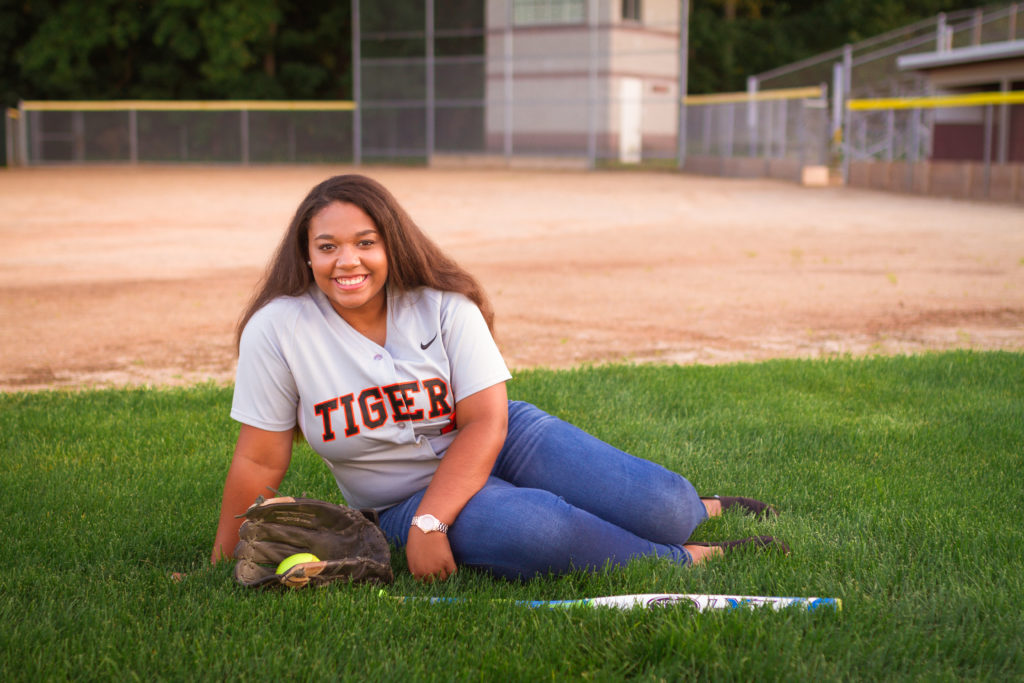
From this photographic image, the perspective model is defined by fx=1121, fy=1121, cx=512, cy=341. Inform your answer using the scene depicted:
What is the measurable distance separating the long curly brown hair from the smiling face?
0.03 metres

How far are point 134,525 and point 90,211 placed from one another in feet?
53.9

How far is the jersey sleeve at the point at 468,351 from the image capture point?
3314mm

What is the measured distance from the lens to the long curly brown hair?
329cm

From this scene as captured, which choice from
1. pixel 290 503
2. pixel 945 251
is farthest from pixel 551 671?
pixel 945 251

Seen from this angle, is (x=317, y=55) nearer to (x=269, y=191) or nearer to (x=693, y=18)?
(x=693, y=18)

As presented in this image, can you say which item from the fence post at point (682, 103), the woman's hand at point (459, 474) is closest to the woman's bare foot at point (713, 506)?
the woman's hand at point (459, 474)

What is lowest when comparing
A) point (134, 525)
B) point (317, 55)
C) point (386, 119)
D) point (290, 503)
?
point (134, 525)

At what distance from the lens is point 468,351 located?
332cm

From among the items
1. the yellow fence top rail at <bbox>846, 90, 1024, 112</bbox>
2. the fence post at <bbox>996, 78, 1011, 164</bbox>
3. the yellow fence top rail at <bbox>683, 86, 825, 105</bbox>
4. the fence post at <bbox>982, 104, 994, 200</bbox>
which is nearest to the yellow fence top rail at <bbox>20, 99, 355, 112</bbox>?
the yellow fence top rail at <bbox>683, 86, 825, 105</bbox>

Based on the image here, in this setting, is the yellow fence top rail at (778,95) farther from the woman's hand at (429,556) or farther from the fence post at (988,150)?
the woman's hand at (429,556)

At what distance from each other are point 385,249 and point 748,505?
1.56 m

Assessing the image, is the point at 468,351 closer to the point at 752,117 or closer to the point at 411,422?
the point at 411,422

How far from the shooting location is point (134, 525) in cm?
380

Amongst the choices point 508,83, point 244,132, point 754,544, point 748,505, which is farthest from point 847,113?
point 754,544
